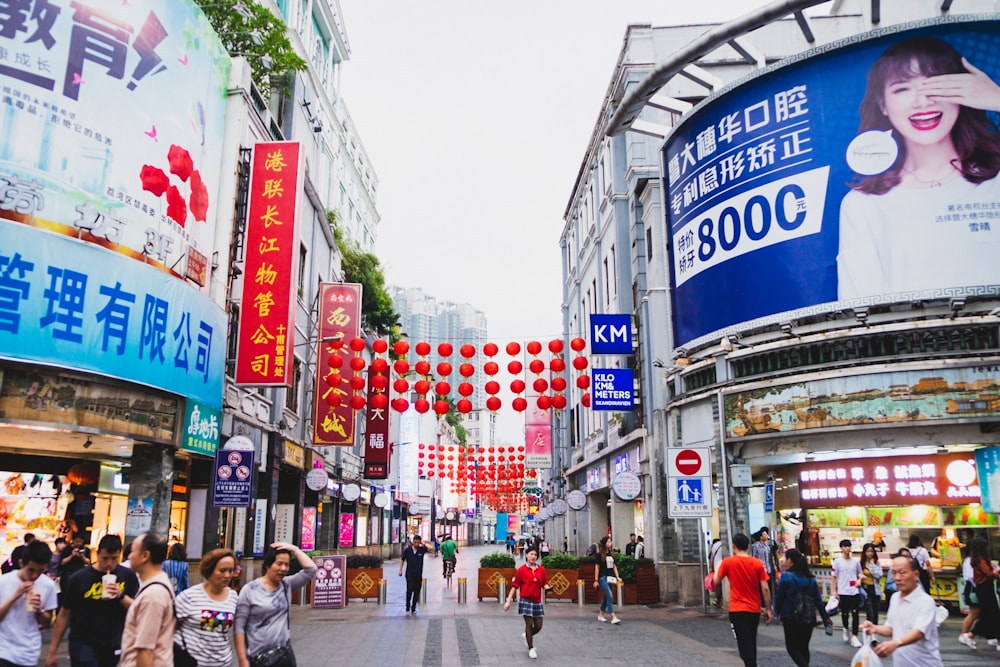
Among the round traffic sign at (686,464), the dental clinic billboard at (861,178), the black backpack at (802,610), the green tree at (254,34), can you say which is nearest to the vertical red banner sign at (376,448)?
the green tree at (254,34)

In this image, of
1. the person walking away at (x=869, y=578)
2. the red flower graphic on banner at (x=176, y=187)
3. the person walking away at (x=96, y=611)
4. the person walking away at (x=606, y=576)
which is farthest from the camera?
the person walking away at (x=606, y=576)

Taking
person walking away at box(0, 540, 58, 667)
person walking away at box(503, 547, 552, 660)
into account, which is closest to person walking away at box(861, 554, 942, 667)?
person walking away at box(0, 540, 58, 667)

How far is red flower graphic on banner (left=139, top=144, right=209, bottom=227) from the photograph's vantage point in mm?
15289

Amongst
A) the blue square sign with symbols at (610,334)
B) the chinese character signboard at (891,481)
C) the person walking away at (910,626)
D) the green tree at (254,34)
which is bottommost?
the person walking away at (910,626)

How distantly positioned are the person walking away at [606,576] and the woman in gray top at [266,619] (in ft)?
38.2

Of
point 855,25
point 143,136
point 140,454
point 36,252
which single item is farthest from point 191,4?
point 855,25

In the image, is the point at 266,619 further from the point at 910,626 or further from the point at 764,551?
the point at 764,551

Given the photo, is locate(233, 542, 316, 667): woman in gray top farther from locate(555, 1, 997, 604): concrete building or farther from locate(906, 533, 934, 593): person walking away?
locate(906, 533, 934, 593): person walking away

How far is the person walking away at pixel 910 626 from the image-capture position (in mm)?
5848

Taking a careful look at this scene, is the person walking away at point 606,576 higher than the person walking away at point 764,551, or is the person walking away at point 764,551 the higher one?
the person walking away at point 764,551

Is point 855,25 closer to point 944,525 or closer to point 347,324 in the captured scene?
point 944,525

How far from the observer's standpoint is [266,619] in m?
6.18

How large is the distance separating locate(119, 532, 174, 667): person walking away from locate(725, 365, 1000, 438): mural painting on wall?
15.1 meters

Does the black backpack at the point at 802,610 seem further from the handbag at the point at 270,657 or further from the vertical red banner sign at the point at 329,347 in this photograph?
the vertical red banner sign at the point at 329,347
